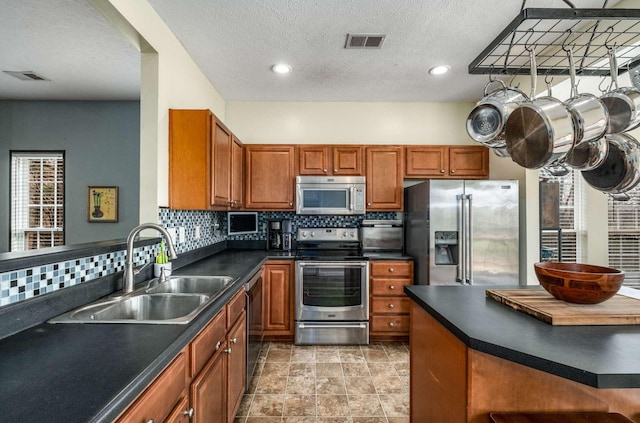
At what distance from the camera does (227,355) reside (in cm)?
168

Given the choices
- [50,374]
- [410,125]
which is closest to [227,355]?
[50,374]

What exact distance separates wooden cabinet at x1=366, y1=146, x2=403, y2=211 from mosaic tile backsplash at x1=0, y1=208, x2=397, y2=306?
262 mm

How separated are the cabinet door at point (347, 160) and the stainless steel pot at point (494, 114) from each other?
1.74 m

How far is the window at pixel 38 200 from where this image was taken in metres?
3.88

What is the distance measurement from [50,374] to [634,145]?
2533mm

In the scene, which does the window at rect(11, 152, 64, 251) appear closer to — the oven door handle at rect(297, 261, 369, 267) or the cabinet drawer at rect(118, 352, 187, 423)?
the oven door handle at rect(297, 261, 369, 267)

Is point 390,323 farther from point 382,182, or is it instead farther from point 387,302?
point 382,182

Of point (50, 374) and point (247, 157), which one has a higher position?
point (247, 157)

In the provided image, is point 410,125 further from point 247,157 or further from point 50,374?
point 50,374

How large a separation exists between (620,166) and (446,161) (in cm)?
199

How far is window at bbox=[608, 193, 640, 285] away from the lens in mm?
3000

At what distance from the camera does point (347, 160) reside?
3473 millimetres

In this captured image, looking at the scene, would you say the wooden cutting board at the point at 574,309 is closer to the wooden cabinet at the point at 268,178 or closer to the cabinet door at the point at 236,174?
the cabinet door at the point at 236,174

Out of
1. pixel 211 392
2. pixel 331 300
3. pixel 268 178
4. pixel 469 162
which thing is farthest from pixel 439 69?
pixel 211 392
